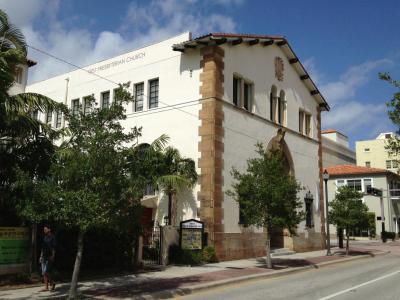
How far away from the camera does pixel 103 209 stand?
34.7 feet

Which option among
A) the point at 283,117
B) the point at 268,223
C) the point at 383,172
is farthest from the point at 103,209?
the point at 383,172

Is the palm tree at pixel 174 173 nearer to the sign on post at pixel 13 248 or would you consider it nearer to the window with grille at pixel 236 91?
the window with grille at pixel 236 91

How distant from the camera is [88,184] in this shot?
10.6m

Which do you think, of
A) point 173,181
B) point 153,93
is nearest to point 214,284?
point 173,181

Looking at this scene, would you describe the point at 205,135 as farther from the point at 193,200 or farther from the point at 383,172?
the point at 383,172

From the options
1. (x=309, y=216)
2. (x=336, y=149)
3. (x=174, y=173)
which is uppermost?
(x=336, y=149)

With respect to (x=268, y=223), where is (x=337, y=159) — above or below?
above

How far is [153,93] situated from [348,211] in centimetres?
1290

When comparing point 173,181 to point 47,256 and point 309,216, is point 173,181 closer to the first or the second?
point 47,256

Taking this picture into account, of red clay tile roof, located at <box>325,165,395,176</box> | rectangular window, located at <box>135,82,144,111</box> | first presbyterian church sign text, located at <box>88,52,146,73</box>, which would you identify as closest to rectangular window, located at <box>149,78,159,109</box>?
rectangular window, located at <box>135,82,144,111</box>

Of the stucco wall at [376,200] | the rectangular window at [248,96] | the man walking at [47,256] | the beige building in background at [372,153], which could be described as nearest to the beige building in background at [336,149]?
the beige building in background at [372,153]

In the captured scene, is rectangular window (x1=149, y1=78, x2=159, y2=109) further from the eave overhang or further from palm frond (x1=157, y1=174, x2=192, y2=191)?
palm frond (x1=157, y1=174, x2=192, y2=191)

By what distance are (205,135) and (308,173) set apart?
11.6 m

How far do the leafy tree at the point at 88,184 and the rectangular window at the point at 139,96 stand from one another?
12.9 m
